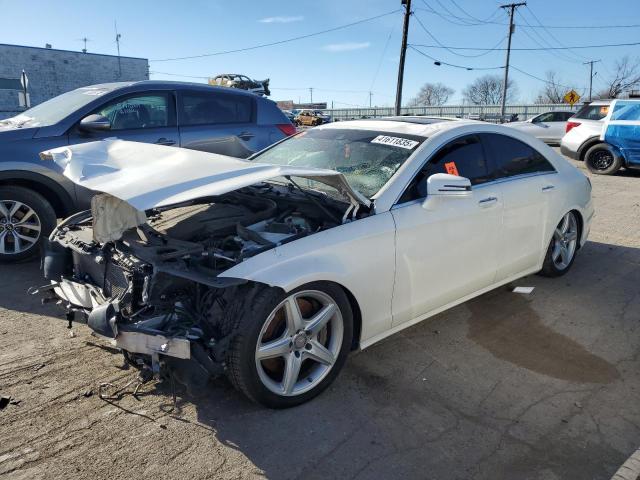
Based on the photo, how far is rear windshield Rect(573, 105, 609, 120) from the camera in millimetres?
13438

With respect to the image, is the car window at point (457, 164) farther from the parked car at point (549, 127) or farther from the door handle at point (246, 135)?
the parked car at point (549, 127)

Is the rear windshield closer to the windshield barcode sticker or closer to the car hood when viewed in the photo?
the windshield barcode sticker

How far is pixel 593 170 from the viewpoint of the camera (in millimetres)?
13211

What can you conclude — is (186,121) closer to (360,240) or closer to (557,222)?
(360,240)

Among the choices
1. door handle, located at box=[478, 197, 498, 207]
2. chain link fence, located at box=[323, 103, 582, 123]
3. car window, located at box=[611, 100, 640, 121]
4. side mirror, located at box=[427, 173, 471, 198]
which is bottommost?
door handle, located at box=[478, 197, 498, 207]

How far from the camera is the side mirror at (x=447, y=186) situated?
3.44m

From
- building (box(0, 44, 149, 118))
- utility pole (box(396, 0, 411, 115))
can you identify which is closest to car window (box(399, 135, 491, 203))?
utility pole (box(396, 0, 411, 115))

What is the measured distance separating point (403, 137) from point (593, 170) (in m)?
11.3

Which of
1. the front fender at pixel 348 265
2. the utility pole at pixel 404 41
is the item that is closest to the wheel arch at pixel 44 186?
the front fender at pixel 348 265

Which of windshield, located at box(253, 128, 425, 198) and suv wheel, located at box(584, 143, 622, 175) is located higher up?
windshield, located at box(253, 128, 425, 198)

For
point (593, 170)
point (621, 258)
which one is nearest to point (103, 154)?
point (621, 258)

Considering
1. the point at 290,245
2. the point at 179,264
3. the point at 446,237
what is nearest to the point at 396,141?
the point at 446,237

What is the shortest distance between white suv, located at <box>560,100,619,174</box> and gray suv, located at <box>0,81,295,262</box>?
9438mm

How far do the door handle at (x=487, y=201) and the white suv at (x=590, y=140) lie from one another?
1047 centimetres
